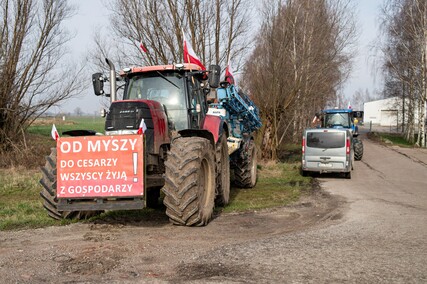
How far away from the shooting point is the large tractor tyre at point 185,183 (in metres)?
6.20

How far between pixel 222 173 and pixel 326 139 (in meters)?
7.05

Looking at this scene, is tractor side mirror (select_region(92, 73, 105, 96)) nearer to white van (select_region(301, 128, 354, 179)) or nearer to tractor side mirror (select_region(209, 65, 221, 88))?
tractor side mirror (select_region(209, 65, 221, 88))

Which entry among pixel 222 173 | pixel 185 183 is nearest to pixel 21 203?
pixel 222 173

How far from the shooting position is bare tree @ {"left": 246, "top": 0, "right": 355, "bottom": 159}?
16.4 m

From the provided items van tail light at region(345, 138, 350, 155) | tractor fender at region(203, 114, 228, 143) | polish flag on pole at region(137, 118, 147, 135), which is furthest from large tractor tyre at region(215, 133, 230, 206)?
van tail light at region(345, 138, 350, 155)

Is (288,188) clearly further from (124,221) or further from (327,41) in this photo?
(327,41)

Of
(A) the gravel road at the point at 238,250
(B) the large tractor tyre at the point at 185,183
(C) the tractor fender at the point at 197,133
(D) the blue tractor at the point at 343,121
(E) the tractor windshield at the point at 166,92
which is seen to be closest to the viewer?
(A) the gravel road at the point at 238,250

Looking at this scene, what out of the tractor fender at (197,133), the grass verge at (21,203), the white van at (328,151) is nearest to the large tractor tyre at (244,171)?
the white van at (328,151)

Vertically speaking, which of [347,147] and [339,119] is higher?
[339,119]

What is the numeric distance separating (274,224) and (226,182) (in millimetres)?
1916

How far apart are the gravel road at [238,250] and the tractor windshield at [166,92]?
6.17 feet

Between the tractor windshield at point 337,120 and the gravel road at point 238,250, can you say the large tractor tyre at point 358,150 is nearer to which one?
the tractor windshield at point 337,120

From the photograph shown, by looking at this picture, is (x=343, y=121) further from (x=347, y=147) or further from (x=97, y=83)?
(x=97, y=83)

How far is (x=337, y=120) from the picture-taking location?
2011 centimetres
